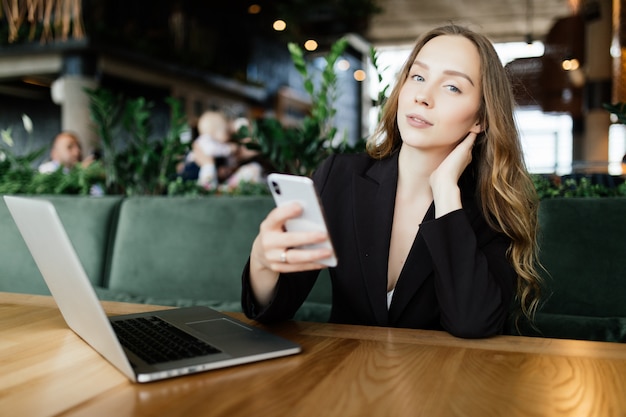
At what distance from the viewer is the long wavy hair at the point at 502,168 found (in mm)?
1412

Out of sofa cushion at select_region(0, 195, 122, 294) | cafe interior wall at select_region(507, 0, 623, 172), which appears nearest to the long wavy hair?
sofa cushion at select_region(0, 195, 122, 294)

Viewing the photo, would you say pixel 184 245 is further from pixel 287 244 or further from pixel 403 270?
pixel 287 244

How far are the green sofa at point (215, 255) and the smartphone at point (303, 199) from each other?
3.59 feet

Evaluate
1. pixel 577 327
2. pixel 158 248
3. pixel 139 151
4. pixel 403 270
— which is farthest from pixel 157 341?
pixel 139 151

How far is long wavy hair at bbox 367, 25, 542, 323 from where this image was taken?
1412mm

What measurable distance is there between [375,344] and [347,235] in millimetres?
479

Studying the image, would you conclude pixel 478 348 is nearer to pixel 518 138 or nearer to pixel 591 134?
pixel 518 138

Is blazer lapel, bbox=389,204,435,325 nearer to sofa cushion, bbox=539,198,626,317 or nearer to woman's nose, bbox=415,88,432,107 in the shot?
woman's nose, bbox=415,88,432,107

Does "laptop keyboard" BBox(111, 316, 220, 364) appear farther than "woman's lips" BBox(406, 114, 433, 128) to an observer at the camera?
No

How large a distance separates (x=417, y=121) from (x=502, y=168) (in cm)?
27

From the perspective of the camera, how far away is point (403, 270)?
53.4 inches

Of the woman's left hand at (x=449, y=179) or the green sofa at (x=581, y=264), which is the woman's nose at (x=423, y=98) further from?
the green sofa at (x=581, y=264)

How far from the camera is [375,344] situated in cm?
101

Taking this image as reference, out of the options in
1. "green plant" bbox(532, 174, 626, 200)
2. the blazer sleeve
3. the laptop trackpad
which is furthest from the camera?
"green plant" bbox(532, 174, 626, 200)
